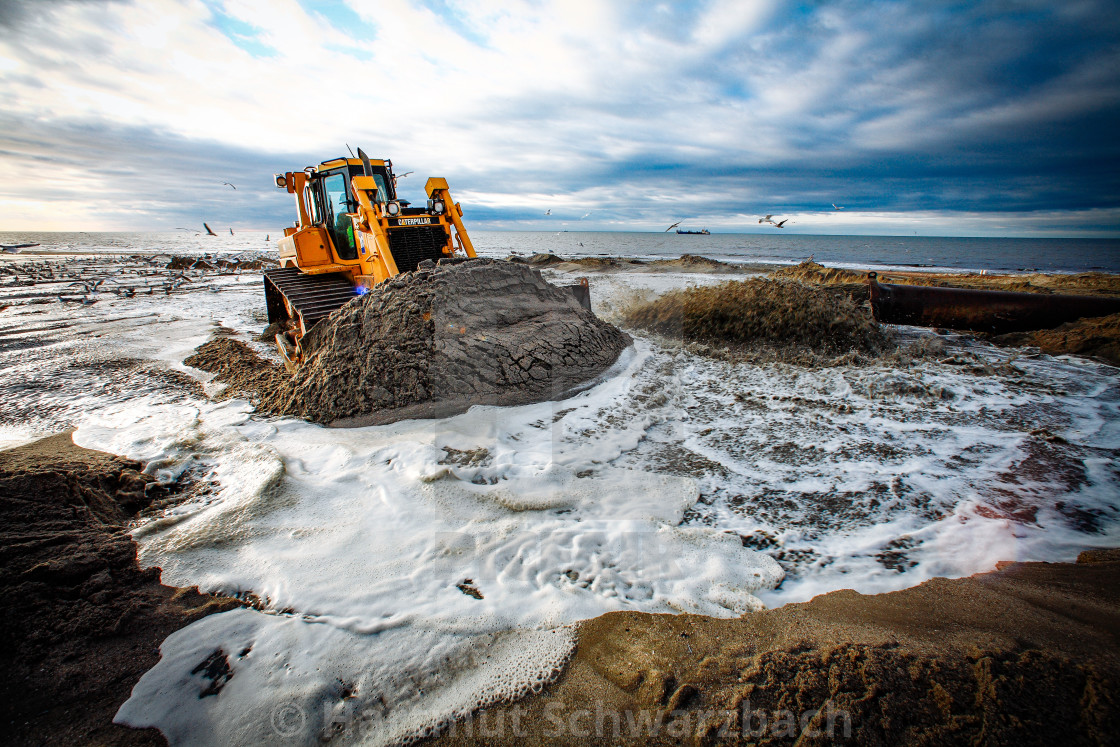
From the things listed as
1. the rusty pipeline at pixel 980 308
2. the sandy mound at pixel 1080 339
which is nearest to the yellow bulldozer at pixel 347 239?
the rusty pipeline at pixel 980 308

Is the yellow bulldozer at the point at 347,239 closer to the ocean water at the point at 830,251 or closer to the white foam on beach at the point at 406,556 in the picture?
the white foam on beach at the point at 406,556

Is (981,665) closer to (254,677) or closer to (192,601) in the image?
(254,677)

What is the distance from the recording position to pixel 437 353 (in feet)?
15.6

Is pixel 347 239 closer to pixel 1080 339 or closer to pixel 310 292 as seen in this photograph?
pixel 310 292

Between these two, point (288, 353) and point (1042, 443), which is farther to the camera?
point (288, 353)

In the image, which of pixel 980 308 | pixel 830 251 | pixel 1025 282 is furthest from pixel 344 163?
pixel 830 251

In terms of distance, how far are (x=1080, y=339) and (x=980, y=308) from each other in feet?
4.54

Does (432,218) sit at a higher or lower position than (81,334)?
higher

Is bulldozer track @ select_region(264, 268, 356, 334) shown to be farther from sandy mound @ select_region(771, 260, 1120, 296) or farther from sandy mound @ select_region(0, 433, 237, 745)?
sandy mound @ select_region(771, 260, 1120, 296)

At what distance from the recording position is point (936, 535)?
2.74 m

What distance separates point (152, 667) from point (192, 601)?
397 millimetres

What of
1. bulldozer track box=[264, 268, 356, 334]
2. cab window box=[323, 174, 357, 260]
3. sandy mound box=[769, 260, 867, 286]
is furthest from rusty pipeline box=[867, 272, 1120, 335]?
cab window box=[323, 174, 357, 260]

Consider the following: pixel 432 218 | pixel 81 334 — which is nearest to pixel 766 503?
pixel 432 218

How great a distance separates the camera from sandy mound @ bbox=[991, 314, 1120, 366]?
6.38 metres
